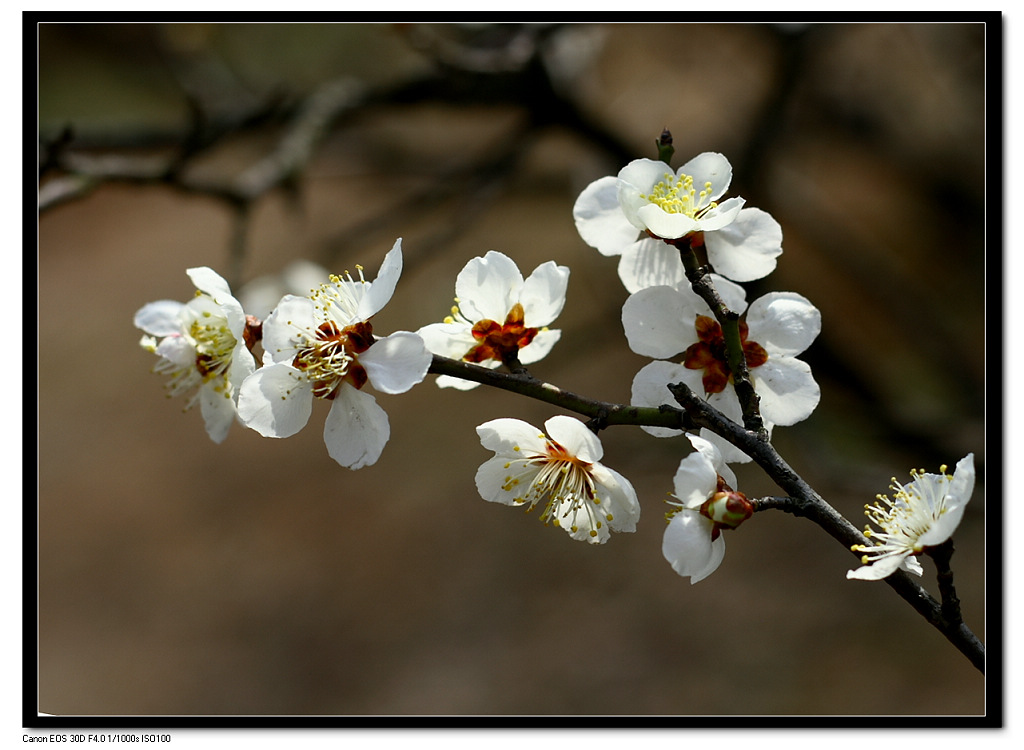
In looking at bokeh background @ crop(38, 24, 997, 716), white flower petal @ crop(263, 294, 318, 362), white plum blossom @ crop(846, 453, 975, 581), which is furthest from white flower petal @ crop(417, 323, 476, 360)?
bokeh background @ crop(38, 24, 997, 716)

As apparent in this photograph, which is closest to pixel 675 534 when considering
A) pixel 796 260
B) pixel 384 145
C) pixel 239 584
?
pixel 384 145

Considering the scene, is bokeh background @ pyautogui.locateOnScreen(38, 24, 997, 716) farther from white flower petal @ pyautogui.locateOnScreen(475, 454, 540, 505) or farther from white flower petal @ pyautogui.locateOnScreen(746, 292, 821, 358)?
white flower petal @ pyautogui.locateOnScreen(746, 292, 821, 358)

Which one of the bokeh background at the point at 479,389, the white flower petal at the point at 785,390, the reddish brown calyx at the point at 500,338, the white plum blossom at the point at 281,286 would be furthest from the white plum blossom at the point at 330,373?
the white plum blossom at the point at 281,286

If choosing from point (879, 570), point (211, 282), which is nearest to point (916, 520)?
point (879, 570)

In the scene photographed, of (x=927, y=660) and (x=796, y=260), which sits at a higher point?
(x=796, y=260)

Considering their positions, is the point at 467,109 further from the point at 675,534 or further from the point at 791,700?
the point at 791,700

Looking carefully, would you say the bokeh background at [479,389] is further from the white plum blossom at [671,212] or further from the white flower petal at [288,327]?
the white plum blossom at [671,212]

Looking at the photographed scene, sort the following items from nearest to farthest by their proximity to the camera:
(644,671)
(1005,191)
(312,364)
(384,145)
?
(312,364)
(1005,191)
(384,145)
(644,671)
